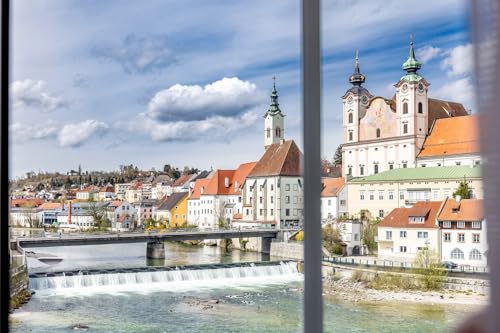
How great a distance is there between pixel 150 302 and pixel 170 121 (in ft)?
8.52

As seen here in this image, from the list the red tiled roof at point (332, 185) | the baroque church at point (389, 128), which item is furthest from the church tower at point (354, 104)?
the red tiled roof at point (332, 185)

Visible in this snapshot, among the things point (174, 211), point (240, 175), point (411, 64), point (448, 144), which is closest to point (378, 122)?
point (448, 144)

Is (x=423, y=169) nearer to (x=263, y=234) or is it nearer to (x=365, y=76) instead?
(x=365, y=76)

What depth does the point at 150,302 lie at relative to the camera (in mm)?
5113

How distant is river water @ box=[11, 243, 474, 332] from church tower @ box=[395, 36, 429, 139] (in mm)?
1589

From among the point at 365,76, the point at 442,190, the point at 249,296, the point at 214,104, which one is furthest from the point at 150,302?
the point at 442,190

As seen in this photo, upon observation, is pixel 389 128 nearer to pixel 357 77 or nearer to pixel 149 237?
pixel 357 77

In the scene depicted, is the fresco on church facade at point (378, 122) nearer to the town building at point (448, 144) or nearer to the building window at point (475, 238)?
the town building at point (448, 144)

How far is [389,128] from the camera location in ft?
7.28

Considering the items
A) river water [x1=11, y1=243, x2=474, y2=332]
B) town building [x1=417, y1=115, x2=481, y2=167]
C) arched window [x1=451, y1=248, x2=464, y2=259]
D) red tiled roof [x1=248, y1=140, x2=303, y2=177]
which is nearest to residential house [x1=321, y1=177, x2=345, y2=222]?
red tiled roof [x1=248, y1=140, x2=303, y2=177]

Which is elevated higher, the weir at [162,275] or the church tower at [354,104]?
the church tower at [354,104]

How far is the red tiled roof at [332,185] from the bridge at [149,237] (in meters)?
1.02

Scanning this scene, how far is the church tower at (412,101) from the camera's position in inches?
89.0

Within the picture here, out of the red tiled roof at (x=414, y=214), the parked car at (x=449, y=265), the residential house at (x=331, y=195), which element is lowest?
the parked car at (x=449, y=265)
